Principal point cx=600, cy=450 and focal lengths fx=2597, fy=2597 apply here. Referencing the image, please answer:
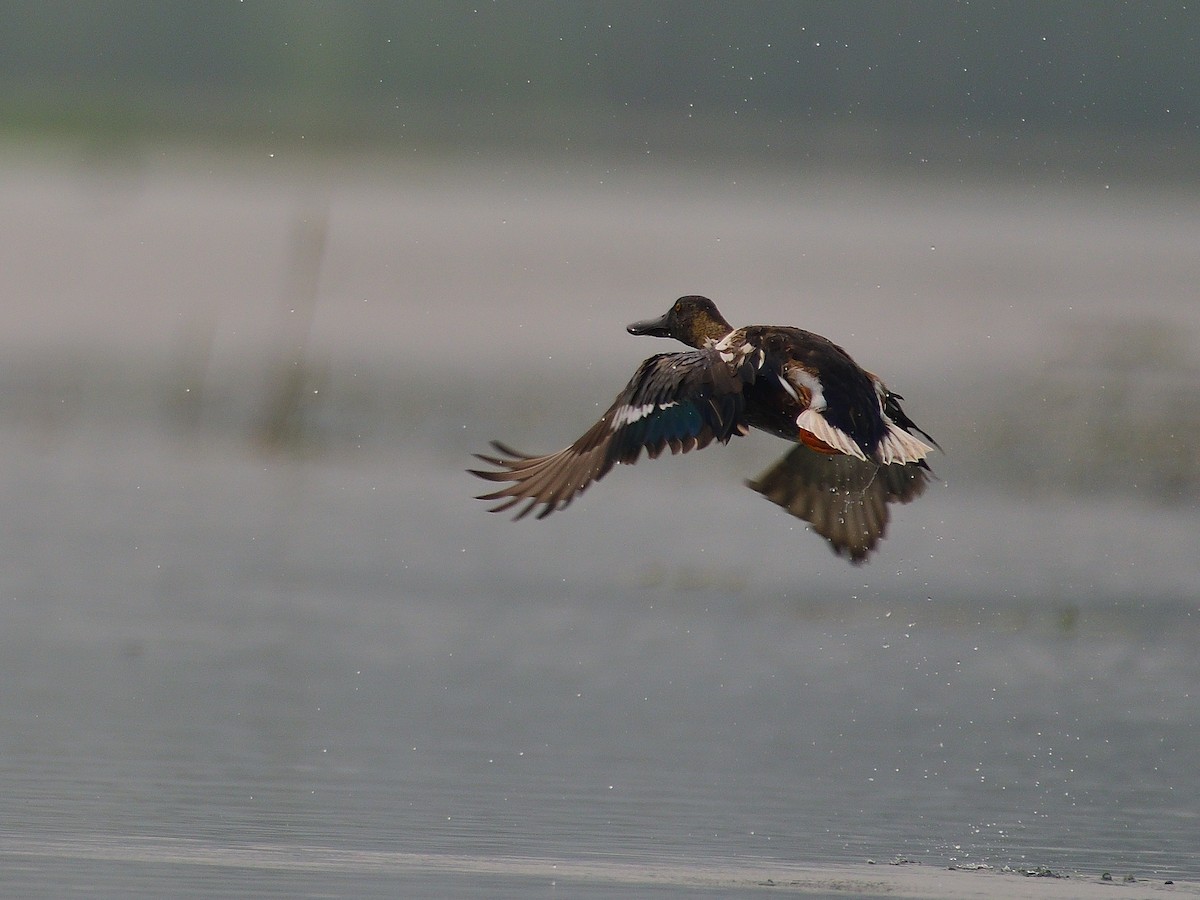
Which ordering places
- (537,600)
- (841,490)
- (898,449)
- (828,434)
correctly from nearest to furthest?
(828,434)
(898,449)
(841,490)
(537,600)

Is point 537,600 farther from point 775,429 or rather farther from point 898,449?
point 898,449

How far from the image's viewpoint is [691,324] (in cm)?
852

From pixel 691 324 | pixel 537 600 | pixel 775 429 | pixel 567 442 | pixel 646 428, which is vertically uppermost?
pixel 567 442

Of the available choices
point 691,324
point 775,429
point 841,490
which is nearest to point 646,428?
point 775,429

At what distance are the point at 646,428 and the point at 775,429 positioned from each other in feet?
2.55

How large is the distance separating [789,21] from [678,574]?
17857 mm

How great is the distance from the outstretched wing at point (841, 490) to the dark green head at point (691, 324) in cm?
49

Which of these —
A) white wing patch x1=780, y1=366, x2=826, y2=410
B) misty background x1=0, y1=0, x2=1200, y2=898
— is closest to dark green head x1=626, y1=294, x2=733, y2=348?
white wing patch x1=780, y1=366, x2=826, y2=410

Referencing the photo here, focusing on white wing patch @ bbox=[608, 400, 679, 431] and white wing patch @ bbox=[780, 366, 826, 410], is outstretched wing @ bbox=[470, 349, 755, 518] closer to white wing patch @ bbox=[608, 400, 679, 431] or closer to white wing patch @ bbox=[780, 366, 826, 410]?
white wing patch @ bbox=[608, 400, 679, 431]

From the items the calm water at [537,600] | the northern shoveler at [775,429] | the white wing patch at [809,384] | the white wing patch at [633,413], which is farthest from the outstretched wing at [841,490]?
the white wing patch at [633,413]

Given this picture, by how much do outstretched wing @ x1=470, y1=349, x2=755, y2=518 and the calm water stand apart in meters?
0.92

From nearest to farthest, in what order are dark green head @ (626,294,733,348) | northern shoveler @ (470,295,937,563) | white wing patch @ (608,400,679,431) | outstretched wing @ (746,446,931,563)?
northern shoveler @ (470,295,937,563) < white wing patch @ (608,400,679,431) < outstretched wing @ (746,446,931,563) < dark green head @ (626,294,733,348)

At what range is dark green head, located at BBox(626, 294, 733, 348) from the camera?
8.47m

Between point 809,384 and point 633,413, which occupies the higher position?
point 809,384
